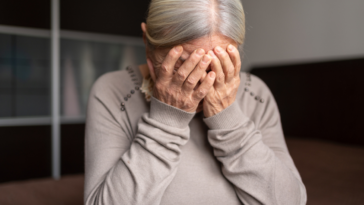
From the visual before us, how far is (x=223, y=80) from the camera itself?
0.75 metres

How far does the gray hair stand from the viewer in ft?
2.26

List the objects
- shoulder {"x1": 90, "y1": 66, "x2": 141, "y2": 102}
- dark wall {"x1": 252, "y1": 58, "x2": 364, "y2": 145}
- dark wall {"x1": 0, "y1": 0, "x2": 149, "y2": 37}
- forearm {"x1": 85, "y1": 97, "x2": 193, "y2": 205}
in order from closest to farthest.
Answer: forearm {"x1": 85, "y1": 97, "x2": 193, "y2": 205}
shoulder {"x1": 90, "y1": 66, "x2": 141, "y2": 102}
dark wall {"x1": 252, "y1": 58, "x2": 364, "y2": 145}
dark wall {"x1": 0, "y1": 0, "x2": 149, "y2": 37}

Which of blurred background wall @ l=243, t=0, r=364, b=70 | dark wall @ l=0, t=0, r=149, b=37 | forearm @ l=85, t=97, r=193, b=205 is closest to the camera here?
forearm @ l=85, t=97, r=193, b=205

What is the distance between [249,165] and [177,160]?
0.56 ft

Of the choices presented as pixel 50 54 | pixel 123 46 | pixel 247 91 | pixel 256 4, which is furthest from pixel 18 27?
pixel 247 91

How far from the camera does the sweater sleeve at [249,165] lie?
734 millimetres

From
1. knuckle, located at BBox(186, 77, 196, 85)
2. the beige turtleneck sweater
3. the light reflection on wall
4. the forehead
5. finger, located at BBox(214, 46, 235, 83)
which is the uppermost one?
the forehead

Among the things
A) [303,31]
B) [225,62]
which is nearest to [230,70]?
[225,62]

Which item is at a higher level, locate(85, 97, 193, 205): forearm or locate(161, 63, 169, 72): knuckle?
locate(161, 63, 169, 72): knuckle

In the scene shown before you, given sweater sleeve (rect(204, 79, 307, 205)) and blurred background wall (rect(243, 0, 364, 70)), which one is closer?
sweater sleeve (rect(204, 79, 307, 205))

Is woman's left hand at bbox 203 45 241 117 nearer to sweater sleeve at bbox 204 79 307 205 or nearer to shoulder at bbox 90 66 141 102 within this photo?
sweater sleeve at bbox 204 79 307 205

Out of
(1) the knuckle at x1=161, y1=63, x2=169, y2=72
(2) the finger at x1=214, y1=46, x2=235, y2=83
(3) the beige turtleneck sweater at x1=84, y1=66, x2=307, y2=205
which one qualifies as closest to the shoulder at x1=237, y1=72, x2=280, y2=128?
(3) the beige turtleneck sweater at x1=84, y1=66, x2=307, y2=205

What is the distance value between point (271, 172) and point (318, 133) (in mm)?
1254

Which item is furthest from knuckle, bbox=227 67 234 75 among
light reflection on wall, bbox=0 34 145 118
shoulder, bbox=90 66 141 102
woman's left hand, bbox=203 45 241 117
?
light reflection on wall, bbox=0 34 145 118
